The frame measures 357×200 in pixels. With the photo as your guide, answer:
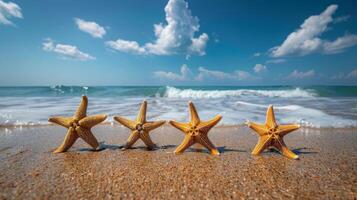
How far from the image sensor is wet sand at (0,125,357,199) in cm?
221

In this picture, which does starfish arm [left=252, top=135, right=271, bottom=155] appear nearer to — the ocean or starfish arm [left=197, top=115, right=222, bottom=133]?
starfish arm [left=197, top=115, right=222, bottom=133]

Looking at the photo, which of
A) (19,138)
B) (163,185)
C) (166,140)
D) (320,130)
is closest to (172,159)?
(163,185)

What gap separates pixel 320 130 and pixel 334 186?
12.8 feet

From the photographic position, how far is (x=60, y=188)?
7.51ft

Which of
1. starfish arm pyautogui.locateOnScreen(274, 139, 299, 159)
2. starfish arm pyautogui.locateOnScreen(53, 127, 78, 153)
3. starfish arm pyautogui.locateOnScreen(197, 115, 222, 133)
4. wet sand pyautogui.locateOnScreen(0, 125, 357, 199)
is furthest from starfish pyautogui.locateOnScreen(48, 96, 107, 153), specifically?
starfish arm pyautogui.locateOnScreen(274, 139, 299, 159)

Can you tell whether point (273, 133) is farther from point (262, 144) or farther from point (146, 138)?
point (146, 138)

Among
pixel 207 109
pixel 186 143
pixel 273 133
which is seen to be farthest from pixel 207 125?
pixel 207 109

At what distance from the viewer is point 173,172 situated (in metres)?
2.73

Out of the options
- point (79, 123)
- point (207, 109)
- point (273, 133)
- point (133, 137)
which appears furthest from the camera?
point (207, 109)

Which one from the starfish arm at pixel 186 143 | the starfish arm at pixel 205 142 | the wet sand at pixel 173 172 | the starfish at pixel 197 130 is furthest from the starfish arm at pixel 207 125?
the wet sand at pixel 173 172

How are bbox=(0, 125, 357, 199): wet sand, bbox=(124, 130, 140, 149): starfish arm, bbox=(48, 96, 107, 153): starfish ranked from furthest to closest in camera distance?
bbox=(124, 130, 140, 149): starfish arm < bbox=(48, 96, 107, 153): starfish < bbox=(0, 125, 357, 199): wet sand

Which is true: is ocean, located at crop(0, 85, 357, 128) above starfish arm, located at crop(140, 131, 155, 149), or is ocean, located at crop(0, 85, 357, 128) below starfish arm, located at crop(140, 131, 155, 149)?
below

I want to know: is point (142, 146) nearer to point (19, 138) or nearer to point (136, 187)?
point (136, 187)

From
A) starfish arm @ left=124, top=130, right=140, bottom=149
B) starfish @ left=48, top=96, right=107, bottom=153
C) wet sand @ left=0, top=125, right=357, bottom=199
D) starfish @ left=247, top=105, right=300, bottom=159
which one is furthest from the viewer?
starfish arm @ left=124, top=130, right=140, bottom=149
